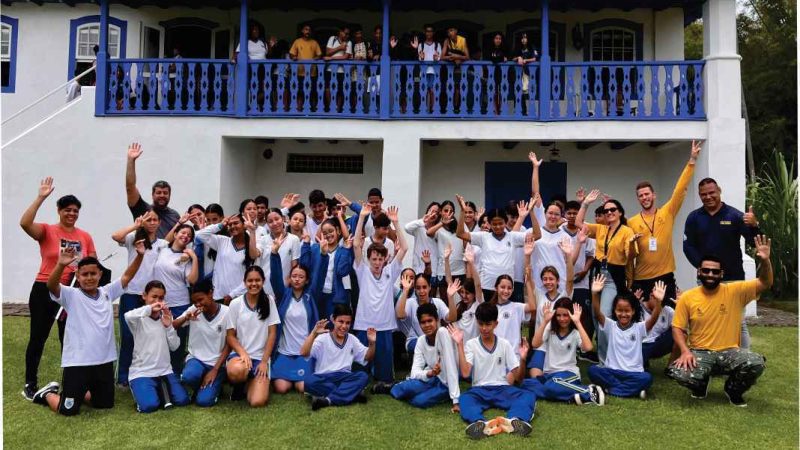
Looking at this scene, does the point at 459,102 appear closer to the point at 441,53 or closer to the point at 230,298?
the point at 441,53

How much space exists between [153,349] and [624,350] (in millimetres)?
4273

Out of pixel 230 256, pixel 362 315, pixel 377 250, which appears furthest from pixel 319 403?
pixel 230 256

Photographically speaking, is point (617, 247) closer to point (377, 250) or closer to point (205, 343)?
point (377, 250)

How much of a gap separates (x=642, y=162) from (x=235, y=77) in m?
8.14

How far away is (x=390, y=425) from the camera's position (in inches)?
188

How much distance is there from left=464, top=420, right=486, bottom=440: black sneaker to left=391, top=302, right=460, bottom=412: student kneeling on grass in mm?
504

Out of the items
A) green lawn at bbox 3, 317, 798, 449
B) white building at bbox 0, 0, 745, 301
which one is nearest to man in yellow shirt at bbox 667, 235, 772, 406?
green lawn at bbox 3, 317, 798, 449

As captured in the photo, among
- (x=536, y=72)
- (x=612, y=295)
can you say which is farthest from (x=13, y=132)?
(x=612, y=295)

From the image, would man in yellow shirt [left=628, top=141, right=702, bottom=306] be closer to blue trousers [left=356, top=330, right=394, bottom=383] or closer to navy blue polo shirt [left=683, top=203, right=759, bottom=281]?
navy blue polo shirt [left=683, top=203, right=759, bottom=281]

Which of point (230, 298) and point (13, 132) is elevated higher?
point (13, 132)

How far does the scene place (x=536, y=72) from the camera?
10.8 metres

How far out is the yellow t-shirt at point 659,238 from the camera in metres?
6.04

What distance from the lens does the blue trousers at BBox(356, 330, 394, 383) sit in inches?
230

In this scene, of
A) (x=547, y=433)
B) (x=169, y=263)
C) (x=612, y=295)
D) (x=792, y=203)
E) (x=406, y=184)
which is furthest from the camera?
(x=792, y=203)
